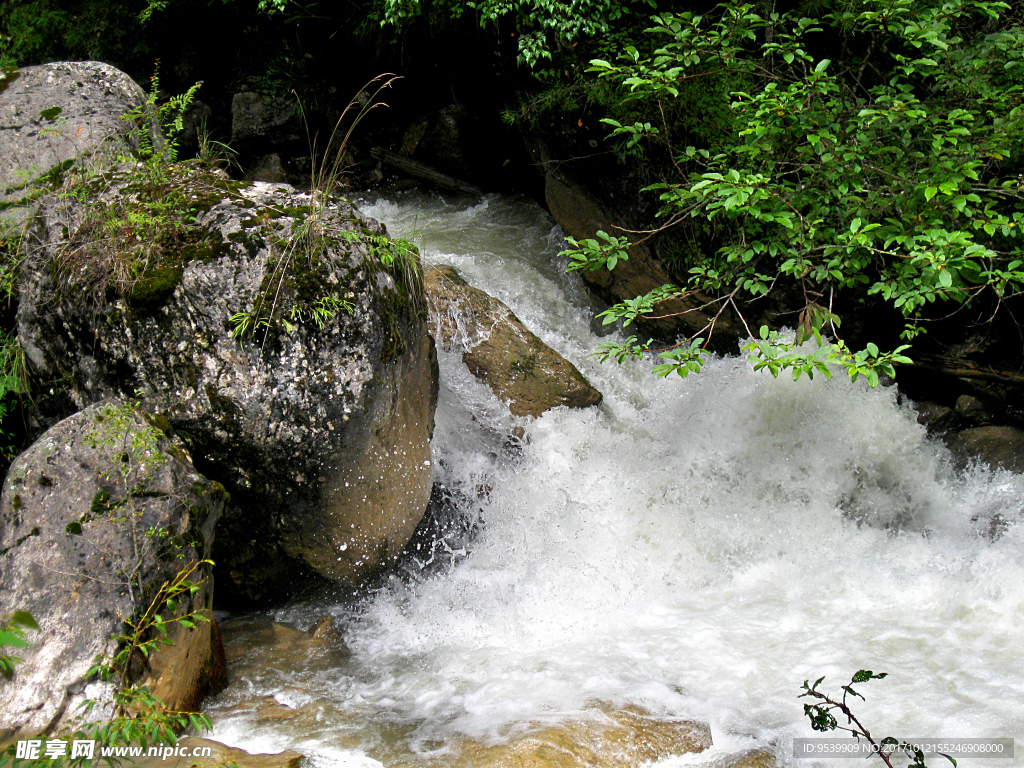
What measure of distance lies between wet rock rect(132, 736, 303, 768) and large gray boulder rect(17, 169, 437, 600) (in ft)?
4.26

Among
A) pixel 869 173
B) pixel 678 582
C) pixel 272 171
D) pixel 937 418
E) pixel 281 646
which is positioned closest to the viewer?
pixel 281 646

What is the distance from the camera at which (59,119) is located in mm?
5023

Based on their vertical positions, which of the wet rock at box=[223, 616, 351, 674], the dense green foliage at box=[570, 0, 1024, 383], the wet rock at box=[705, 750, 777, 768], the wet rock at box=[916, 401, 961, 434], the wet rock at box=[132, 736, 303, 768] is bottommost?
the wet rock at box=[223, 616, 351, 674]

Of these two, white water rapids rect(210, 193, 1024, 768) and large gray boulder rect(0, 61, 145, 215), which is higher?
large gray boulder rect(0, 61, 145, 215)

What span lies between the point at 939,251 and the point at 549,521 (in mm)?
3007

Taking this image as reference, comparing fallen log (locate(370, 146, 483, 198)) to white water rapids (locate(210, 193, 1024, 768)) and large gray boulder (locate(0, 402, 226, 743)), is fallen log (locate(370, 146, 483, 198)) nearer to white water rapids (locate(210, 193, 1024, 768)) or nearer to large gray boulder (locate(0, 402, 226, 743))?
white water rapids (locate(210, 193, 1024, 768))

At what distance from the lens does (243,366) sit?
3830 millimetres

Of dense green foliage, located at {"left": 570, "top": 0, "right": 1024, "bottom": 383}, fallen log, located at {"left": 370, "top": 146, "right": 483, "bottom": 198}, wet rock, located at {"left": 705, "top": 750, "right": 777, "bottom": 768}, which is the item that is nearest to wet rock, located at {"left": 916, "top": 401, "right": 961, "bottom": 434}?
dense green foliage, located at {"left": 570, "top": 0, "right": 1024, "bottom": 383}

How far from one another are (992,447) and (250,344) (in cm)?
541

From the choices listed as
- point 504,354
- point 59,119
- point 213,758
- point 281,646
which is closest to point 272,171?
point 59,119

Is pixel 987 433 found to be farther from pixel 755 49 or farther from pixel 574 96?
pixel 574 96

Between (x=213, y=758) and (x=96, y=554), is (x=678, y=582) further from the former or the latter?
(x=96, y=554)

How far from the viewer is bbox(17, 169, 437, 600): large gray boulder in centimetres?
384

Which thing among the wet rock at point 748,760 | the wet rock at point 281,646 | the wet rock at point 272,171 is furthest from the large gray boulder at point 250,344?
the wet rock at point 272,171
